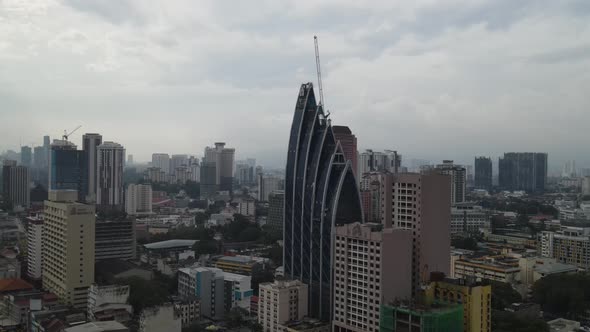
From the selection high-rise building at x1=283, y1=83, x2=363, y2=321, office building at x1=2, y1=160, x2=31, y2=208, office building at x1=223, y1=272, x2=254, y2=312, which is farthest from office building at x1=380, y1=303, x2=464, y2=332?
office building at x1=2, y1=160, x2=31, y2=208

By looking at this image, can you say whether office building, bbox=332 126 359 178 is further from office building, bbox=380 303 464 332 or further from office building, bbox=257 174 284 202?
office building, bbox=257 174 284 202

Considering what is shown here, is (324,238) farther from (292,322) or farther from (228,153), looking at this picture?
(228,153)

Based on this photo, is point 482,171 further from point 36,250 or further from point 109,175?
point 36,250

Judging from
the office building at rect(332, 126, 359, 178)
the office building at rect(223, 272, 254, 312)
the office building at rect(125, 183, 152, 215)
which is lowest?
the office building at rect(223, 272, 254, 312)

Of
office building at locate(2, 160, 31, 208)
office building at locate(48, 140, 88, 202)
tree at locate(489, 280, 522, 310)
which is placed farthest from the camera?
office building at locate(2, 160, 31, 208)

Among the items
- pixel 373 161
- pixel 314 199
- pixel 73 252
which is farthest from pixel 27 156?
pixel 314 199

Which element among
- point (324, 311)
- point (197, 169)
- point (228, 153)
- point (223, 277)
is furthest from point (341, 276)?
point (197, 169)
